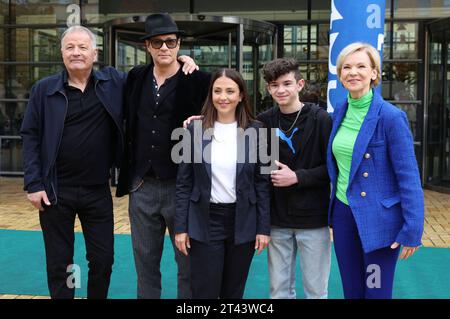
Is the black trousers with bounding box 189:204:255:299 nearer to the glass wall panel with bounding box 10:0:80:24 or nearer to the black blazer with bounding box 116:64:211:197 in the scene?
the black blazer with bounding box 116:64:211:197

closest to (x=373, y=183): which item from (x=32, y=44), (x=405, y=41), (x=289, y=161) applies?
(x=289, y=161)

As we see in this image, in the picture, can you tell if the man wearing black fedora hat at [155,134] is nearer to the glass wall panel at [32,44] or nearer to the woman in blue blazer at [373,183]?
the woman in blue blazer at [373,183]

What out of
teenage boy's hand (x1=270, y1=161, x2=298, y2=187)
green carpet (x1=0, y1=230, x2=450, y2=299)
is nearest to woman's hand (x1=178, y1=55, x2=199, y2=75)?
teenage boy's hand (x1=270, y1=161, x2=298, y2=187)

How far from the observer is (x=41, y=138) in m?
3.26

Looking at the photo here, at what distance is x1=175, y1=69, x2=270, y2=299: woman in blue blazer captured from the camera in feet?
9.33

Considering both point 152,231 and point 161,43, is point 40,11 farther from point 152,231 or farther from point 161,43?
point 152,231

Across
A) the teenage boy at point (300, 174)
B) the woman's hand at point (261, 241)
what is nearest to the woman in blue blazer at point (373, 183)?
the teenage boy at point (300, 174)

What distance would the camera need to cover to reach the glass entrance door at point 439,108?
31.9 ft

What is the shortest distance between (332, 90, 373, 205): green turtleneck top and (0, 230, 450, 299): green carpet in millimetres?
1609

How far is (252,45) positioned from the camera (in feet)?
32.0

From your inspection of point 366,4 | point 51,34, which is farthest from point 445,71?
point 51,34

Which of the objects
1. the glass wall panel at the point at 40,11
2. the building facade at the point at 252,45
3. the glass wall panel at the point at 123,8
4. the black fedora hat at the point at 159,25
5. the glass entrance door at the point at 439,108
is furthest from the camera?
the glass wall panel at the point at 40,11

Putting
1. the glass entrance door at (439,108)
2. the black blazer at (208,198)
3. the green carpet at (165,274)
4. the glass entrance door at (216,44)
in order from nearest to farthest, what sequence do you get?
the black blazer at (208,198), the green carpet at (165,274), the glass entrance door at (216,44), the glass entrance door at (439,108)

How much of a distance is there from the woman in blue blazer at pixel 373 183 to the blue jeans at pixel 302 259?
250 millimetres
